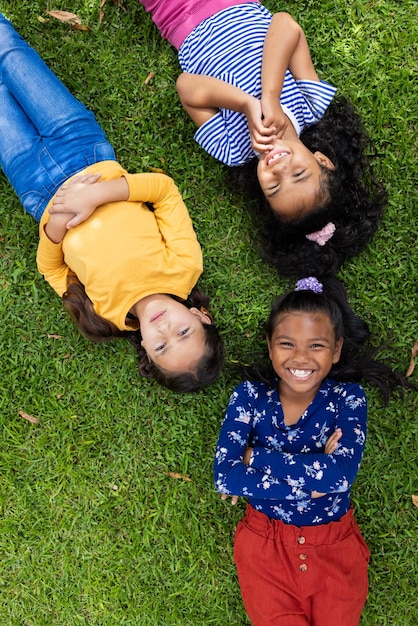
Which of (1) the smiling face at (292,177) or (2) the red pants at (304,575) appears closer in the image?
(1) the smiling face at (292,177)

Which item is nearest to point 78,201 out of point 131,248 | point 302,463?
point 131,248

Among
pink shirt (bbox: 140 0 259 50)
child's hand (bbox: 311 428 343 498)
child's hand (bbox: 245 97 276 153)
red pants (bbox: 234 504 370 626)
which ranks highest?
pink shirt (bbox: 140 0 259 50)

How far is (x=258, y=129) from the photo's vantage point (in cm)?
277

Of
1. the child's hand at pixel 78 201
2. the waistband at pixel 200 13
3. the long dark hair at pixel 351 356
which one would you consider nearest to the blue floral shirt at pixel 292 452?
the long dark hair at pixel 351 356

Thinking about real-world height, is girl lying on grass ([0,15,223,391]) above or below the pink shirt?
below

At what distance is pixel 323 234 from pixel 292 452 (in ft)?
4.11

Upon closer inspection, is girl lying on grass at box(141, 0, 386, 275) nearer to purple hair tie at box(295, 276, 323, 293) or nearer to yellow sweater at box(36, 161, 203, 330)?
purple hair tie at box(295, 276, 323, 293)

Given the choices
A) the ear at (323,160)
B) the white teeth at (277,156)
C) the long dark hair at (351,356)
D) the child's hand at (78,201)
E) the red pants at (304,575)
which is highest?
the white teeth at (277,156)

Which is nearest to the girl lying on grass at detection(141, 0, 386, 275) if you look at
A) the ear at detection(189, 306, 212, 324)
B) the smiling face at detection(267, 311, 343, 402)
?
the smiling face at detection(267, 311, 343, 402)

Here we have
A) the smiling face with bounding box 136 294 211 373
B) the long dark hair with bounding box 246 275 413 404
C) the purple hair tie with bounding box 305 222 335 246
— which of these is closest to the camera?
the smiling face with bounding box 136 294 211 373

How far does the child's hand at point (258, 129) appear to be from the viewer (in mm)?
2758

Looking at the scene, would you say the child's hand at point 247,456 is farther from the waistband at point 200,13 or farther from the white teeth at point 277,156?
the waistband at point 200,13

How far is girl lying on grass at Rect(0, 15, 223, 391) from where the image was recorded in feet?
9.45

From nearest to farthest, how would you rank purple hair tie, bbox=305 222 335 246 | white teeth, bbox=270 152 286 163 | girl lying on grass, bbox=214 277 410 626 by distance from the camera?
white teeth, bbox=270 152 286 163 < girl lying on grass, bbox=214 277 410 626 < purple hair tie, bbox=305 222 335 246
